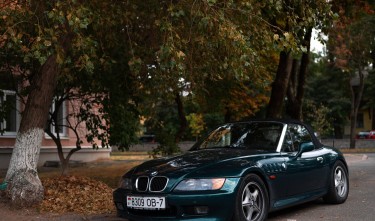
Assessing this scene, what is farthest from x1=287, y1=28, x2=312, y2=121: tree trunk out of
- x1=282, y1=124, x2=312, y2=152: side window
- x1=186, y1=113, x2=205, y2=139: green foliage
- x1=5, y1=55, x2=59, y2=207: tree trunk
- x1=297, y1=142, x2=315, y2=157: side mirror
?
x1=186, y1=113, x2=205, y2=139: green foliage

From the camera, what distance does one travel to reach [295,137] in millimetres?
7238

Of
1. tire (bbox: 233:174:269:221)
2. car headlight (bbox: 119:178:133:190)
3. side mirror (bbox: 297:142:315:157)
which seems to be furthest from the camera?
side mirror (bbox: 297:142:315:157)

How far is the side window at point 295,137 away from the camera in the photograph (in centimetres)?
689

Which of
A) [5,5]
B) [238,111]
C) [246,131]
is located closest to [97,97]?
[5,5]

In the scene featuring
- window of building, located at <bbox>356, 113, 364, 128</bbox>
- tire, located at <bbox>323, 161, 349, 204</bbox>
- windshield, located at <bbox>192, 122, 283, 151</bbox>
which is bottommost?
tire, located at <bbox>323, 161, 349, 204</bbox>

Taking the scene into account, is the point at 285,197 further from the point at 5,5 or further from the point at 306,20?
the point at 5,5

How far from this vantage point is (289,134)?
709 centimetres

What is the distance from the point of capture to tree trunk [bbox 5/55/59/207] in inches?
294

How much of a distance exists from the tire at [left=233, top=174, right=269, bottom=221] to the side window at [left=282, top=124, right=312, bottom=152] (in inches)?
41.5

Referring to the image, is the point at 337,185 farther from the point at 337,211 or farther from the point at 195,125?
the point at 195,125

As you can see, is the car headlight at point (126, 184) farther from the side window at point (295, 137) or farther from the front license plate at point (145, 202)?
the side window at point (295, 137)

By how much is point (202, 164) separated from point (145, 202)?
0.82 meters

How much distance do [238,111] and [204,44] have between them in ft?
51.5

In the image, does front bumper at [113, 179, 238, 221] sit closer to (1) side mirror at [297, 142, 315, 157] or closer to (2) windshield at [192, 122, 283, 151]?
(2) windshield at [192, 122, 283, 151]
